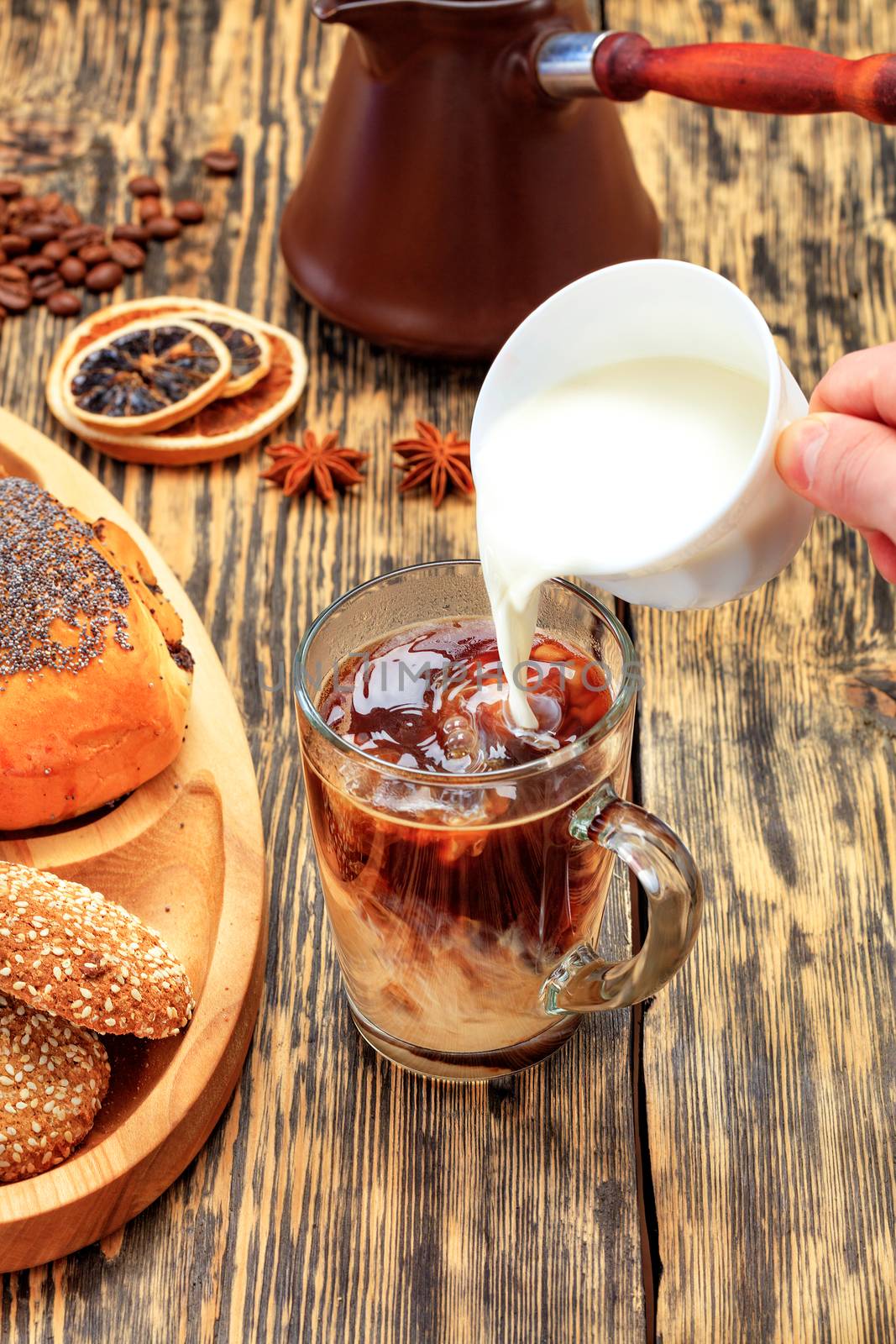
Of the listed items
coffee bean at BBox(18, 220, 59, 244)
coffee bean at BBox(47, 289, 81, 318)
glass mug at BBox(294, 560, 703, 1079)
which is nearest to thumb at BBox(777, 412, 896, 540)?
glass mug at BBox(294, 560, 703, 1079)

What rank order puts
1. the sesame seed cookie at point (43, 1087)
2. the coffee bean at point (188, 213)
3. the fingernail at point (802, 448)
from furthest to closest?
→ the coffee bean at point (188, 213) → the sesame seed cookie at point (43, 1087) → the fingernail at point (802, 448)

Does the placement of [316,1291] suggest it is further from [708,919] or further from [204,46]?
[204,46]

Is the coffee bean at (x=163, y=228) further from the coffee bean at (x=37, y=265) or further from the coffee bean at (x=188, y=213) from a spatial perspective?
the coffee bean at (x=37, y=265)

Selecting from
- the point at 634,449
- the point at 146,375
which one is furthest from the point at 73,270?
the point at 634,449

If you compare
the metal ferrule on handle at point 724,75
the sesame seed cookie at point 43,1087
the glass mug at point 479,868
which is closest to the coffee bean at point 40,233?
the metal ferrule on handle at point 724,75

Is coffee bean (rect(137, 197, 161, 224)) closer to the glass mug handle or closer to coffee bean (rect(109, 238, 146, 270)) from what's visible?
coffee bean (rect(109, 238, 146, 270))

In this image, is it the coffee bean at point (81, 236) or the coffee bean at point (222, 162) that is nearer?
the coffee bean at point (81, 236)

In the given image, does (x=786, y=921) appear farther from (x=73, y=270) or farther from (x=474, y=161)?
(x=73, y=270)
